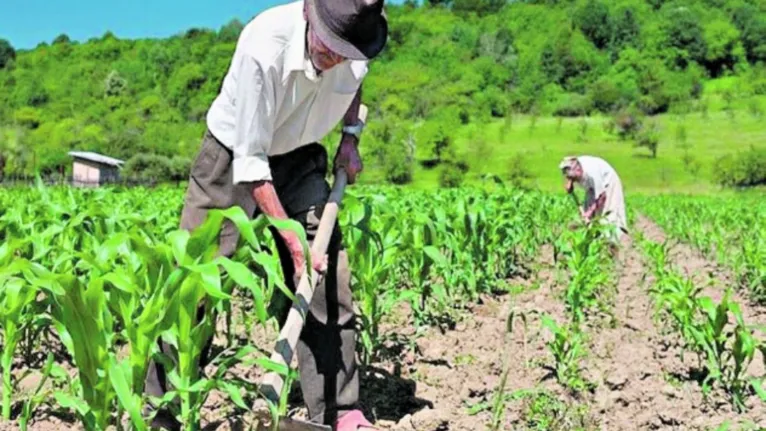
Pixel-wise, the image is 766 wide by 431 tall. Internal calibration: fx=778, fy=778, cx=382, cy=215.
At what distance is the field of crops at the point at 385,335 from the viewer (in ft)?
7.10

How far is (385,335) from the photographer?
436cm

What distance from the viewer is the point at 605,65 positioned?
93.8m

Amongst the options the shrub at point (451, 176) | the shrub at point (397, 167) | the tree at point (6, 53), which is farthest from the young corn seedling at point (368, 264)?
the tree at point (6, 53)

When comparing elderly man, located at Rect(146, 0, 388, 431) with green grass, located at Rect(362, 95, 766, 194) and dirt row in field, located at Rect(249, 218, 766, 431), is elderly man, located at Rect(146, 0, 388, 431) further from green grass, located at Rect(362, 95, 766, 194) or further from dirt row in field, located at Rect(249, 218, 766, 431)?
green grass, located at Rect(362, 95, 766, 194)

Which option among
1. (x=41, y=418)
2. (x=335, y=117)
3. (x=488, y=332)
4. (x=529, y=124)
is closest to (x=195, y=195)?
(x=335, y=117)

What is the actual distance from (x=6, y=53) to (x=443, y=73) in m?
55.4

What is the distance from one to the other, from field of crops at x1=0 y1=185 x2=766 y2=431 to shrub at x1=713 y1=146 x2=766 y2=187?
138 feet

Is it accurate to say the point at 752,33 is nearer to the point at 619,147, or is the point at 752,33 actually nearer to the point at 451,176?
the point at 619,147

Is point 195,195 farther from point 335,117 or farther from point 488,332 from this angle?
point 488,332

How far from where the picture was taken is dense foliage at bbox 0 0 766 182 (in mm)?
75312

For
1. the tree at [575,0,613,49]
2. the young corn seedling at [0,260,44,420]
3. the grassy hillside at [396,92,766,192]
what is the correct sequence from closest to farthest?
the young corn seedling at [0,260,44,420], the grassy hillside at [396,92,766,192], the tree at [575,0,613,49]

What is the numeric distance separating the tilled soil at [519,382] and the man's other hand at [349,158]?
0.74m

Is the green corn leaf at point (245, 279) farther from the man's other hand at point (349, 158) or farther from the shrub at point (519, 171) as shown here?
the shrub at point (519, 171)

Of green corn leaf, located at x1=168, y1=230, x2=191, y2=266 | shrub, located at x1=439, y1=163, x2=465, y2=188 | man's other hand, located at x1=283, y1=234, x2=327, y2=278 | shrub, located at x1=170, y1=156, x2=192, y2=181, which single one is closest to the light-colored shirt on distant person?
man's other hand, located at x1=283, y1=234, x2=327, y2=278
